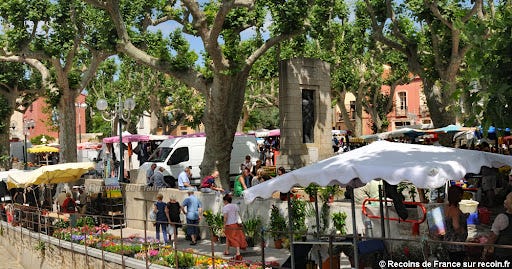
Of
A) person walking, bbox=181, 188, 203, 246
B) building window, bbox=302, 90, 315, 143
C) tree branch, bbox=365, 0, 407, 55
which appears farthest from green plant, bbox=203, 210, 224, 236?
tree branch, bbox=365, 0, 407, 55

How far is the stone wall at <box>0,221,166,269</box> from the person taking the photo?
13.0 m

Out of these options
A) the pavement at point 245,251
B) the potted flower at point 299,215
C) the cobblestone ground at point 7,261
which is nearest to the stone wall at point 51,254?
the cobblestone ground at point 7,261

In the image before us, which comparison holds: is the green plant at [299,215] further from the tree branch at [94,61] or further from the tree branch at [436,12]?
the tree branch at [94,61]

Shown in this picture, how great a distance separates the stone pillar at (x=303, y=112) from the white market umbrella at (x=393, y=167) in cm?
1099

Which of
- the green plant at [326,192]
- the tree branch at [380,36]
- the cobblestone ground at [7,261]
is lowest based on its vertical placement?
the cobblestone ground at [7,261]

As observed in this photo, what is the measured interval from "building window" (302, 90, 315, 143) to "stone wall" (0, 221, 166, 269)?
28.4 feet

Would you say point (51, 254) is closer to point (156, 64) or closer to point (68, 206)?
Answer: point (68, 206)

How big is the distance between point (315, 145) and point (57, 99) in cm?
1204

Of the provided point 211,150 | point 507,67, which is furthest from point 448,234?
point 211,150

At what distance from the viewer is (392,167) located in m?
7.17

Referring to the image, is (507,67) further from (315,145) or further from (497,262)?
(315,145)

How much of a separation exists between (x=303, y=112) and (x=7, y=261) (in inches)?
461

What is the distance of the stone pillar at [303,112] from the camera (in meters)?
19.4

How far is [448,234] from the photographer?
784 cm
